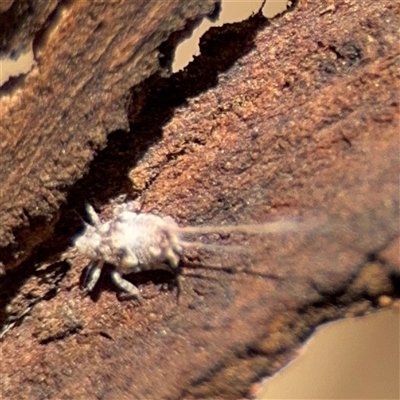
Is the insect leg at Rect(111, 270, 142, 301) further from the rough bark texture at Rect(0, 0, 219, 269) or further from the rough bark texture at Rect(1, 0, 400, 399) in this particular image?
the rough bark texture at Rect(0, 0, 219, 269)

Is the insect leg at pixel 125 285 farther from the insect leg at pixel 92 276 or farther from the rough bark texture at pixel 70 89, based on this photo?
the rough bark texture at pixel 70 89

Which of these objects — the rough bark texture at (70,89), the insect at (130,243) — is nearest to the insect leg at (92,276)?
the insect at (130,243)

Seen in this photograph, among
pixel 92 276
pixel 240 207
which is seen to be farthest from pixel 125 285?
pixel 240 207

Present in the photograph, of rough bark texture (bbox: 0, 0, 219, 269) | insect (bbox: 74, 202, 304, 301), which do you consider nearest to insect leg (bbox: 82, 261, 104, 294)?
insect (bbox: 74, 202, 304, 301)

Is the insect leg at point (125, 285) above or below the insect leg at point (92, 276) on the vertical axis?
below

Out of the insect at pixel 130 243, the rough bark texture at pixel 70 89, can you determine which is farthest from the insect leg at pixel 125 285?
the rough bark texture at pixel 70 89

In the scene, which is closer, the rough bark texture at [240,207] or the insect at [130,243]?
the rough bark texture at [240,207]

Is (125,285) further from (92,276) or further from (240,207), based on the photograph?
(240,207)
